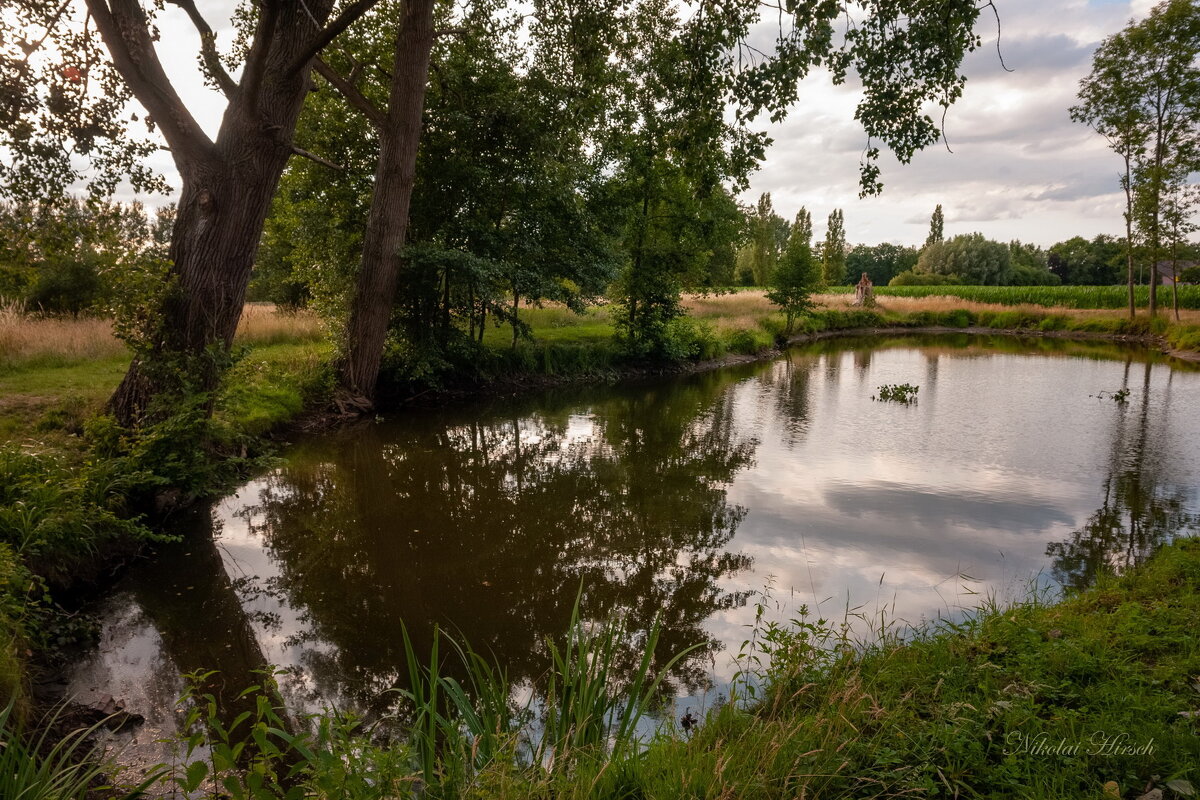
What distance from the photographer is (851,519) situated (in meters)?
7.48

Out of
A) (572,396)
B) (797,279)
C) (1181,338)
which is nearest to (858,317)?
(797,279)

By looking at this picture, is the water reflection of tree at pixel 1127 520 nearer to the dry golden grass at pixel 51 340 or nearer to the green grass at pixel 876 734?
the green grass at pixel 876 734

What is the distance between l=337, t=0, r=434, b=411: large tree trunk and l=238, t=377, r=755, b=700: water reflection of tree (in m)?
1.62

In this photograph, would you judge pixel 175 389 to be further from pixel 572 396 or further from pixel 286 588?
pixel 572 396

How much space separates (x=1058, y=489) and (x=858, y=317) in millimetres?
28850

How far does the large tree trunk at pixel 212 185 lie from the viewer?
6898 millimetres

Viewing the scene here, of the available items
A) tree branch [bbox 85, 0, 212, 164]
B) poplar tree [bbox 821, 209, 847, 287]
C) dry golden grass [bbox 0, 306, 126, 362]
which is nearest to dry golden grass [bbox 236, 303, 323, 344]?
dry golden grass [bbox 0, 306, 126, 362]

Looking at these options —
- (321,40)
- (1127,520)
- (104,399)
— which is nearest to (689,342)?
(1127,520)

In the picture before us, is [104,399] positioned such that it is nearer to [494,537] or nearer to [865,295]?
[494,537]

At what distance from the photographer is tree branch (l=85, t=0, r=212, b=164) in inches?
260

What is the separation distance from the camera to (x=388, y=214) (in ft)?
38.2

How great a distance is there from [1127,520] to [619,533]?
19.1 feet

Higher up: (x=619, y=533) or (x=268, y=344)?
(x=268, y=344)

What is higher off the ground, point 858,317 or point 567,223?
point 567,223
